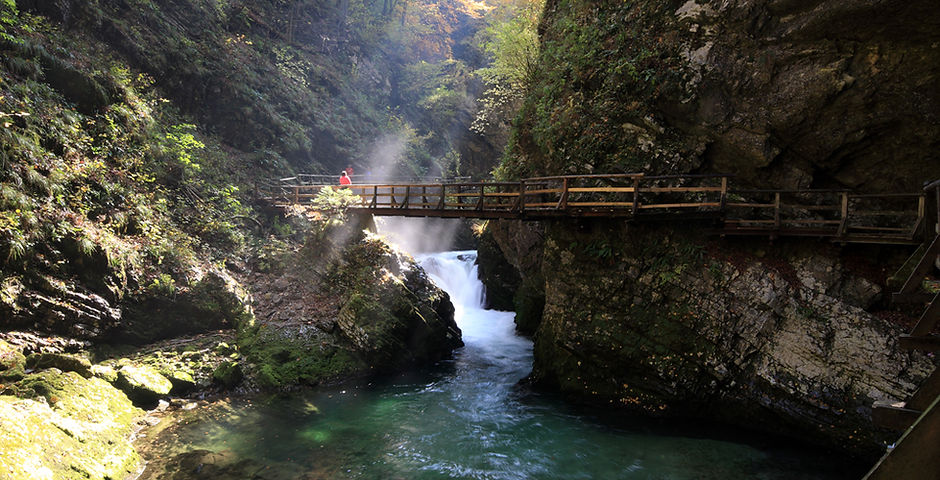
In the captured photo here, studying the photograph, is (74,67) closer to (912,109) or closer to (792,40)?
(792,40)

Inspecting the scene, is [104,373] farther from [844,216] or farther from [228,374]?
[844,216]

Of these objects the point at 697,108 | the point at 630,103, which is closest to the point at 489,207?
the point at 630,103

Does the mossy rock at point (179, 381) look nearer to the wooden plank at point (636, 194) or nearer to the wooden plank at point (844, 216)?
the wooden plank at point (636, 194)

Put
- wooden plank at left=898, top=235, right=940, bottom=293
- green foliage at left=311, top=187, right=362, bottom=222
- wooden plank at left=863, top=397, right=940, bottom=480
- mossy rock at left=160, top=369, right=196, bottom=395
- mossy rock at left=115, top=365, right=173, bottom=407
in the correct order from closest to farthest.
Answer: wooden plank at left=863, top=397, right=940, bottom=480, wooden plank at left=898, top=235, right=940, bottom=293, mossy rock at left=115, top=365, right=173, bottom=407, mossy rock at left=160, top=369, right=196, bottom=395, green foliage at left=311, top=187, right=362, bottom=222

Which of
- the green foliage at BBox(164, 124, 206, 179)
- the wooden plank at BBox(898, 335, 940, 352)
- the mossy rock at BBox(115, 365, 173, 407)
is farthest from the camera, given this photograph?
the green foliage at BBox(164, 124, 206, 179)

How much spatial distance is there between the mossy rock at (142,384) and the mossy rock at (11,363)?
1632 mm

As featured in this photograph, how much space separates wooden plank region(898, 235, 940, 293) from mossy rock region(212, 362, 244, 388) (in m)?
13.0

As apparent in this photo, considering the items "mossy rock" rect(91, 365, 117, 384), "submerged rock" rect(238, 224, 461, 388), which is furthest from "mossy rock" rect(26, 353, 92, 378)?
"submerged rock" rect(238, 224, 461, 388)

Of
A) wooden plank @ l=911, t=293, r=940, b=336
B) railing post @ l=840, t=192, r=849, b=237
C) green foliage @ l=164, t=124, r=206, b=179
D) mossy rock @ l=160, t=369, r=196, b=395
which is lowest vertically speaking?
mossy rock @ l=160, t=369, r=196, b=395

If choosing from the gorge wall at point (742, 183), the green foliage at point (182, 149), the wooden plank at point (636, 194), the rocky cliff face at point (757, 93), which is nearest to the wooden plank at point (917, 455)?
the gorge wall at point (742, 183)

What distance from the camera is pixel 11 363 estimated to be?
26.2 feet

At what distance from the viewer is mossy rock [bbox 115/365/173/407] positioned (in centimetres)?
923

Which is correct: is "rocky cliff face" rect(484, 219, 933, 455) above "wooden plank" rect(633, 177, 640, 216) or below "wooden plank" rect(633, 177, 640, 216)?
below

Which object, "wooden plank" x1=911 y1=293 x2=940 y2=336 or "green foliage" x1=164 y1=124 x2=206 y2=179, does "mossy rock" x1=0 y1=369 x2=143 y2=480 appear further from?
"wooden plank" x1=911 y1=293 x2=940 y2=336
